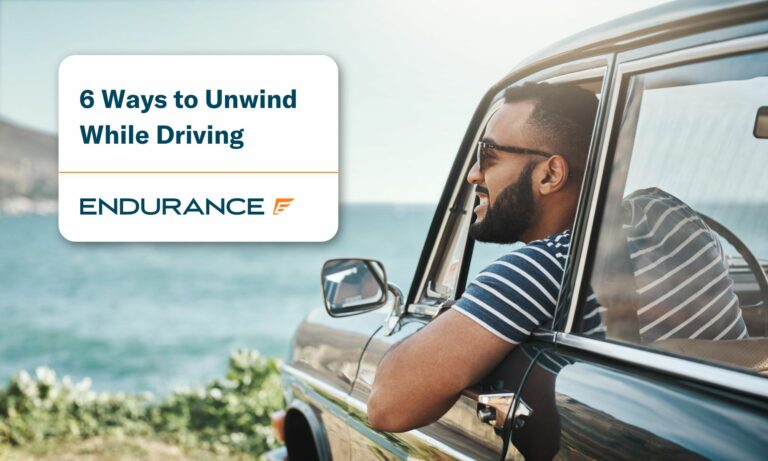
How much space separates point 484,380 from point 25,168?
97.0 metres

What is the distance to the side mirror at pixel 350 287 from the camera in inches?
127

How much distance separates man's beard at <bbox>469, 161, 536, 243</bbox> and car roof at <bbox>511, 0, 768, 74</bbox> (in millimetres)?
297

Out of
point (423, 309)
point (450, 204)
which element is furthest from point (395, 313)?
point (450, 204)

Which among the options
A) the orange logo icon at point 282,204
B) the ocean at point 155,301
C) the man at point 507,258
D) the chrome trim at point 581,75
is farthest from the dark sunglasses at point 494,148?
the ocean at point 155,301

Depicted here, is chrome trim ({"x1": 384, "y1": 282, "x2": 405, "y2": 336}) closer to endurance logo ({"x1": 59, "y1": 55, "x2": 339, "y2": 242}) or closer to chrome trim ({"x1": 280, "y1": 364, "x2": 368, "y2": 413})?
chrome trim ({"x1": 280, "y1": 364, "x2": 368, "y2": 413})

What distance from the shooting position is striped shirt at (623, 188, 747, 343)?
6.40 feet

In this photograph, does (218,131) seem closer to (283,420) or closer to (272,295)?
(283,420)

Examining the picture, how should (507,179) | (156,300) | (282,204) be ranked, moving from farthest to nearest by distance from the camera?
(156,300), (282,204), (507,179)

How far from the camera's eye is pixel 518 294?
210 centimetres

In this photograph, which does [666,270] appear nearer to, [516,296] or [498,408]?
[516,296]

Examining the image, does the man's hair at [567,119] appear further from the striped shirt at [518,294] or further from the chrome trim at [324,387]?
the chrome trim at [324,387]

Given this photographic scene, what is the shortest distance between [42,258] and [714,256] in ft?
250

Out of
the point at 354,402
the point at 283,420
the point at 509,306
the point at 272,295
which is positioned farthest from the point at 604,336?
the point at 272,295

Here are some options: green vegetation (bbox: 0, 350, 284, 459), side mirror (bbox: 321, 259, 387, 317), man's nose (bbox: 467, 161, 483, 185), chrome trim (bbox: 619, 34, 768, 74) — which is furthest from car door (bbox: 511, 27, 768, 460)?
green vegetation (bbox: 0, 350, 284, 459)
